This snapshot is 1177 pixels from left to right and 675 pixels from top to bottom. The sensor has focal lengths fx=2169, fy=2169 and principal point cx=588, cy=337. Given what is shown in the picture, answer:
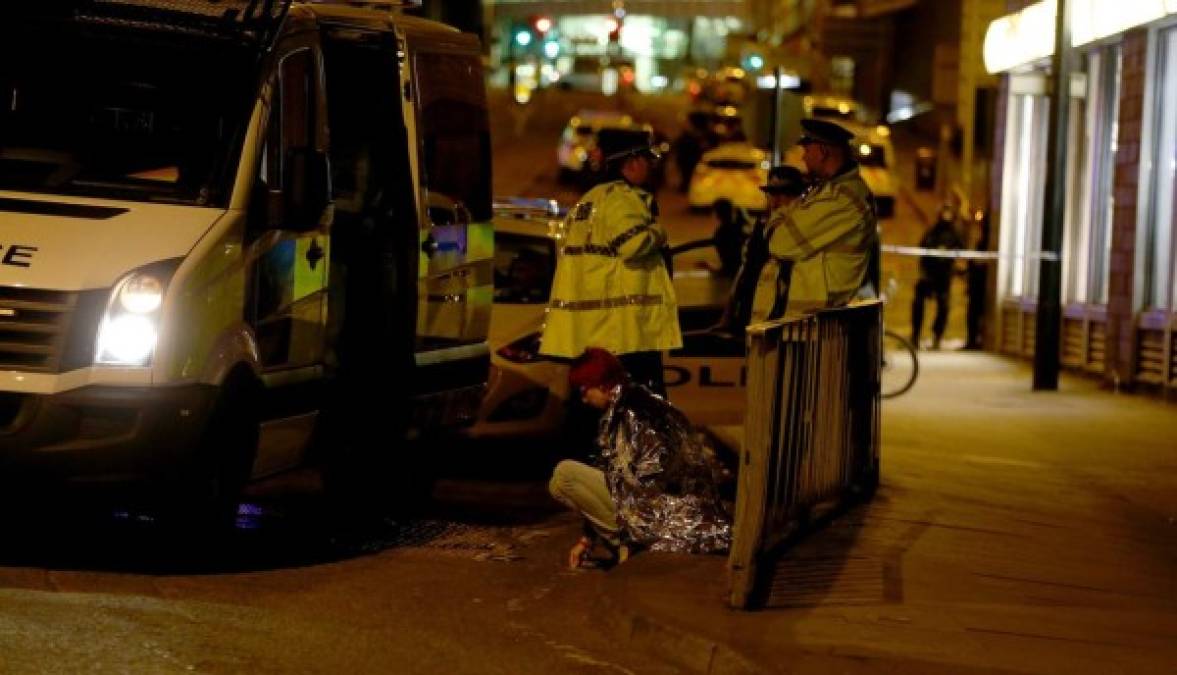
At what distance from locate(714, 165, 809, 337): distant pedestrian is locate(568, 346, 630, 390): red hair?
2.42 m

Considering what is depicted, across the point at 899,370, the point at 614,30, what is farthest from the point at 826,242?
the point at 614,30

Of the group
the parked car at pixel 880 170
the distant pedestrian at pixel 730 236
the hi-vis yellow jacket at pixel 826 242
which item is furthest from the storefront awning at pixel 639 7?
the hi-vis yellow jacket at pixel 826 242

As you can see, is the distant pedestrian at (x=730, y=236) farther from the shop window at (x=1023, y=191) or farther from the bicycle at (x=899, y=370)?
the shop window at (x=1023, y=191)

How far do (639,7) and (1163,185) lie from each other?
101371 millimetres

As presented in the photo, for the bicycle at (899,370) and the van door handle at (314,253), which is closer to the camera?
the van door handle at (314,253)

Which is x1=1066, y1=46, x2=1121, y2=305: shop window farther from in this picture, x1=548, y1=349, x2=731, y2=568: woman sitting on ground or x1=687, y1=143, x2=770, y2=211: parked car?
x1=687, y1=143, x2=770, y2=211: parked car

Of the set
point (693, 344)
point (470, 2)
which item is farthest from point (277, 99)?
point (470, 2)

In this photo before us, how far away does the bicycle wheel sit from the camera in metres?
18.6

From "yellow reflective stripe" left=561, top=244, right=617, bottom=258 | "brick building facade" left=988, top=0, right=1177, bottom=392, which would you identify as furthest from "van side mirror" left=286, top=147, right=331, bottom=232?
"brick building facade" left=988, top=0, right=1177, bottom=392

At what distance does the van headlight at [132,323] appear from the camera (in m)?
8.79

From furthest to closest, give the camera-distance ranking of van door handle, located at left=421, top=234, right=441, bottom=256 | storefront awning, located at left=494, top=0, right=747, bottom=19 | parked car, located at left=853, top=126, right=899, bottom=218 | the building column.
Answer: storefront awning, located at left=494, top=0, right=747, bottom=19
parked car, located at left=853, top=126, right=899, bottom=218
the building column
van door handle, located at left=421, top=234, right=441, bottom=256

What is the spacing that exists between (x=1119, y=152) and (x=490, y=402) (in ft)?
29.3

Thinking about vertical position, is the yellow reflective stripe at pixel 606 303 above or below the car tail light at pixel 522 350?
above

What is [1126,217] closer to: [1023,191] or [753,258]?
[1023,191]
